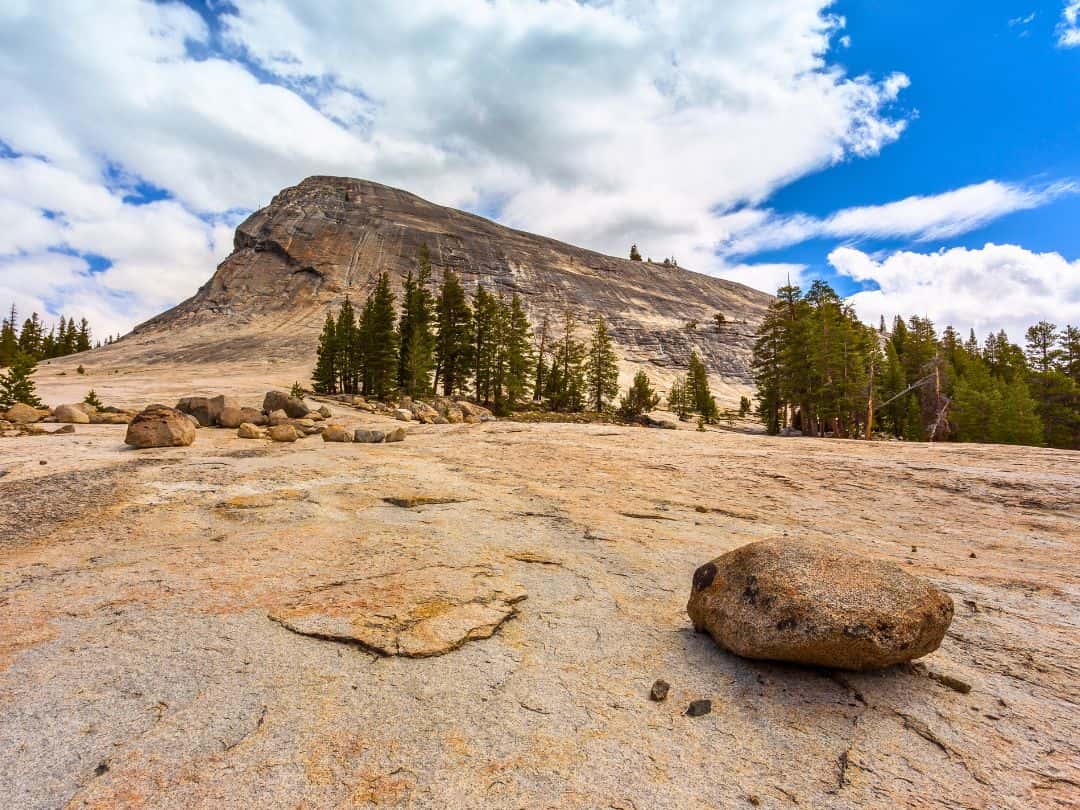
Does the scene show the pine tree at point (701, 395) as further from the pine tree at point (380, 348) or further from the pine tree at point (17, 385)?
the pine tree at point (17, 385)

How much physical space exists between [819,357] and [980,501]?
25865 mm

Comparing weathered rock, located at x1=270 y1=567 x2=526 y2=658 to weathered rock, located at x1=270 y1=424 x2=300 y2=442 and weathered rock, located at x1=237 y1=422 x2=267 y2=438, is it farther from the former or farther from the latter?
weathered rock, located at x1=237 y1=422 x2=267 y2=438

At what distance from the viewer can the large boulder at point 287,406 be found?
18.3 meters

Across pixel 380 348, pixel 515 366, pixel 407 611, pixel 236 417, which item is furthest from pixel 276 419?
pixel 515 366

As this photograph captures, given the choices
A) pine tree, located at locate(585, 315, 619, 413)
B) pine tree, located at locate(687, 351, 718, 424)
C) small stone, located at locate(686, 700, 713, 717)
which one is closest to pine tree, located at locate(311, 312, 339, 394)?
pine tree, located at locate(585, 315, 619, 413)

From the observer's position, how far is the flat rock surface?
256 cm

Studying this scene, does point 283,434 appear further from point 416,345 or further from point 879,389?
point 879,389

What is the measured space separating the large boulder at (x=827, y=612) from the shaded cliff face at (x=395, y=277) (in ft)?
192

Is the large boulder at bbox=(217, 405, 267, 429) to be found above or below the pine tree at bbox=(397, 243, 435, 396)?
below

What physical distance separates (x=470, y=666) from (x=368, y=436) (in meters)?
11.7

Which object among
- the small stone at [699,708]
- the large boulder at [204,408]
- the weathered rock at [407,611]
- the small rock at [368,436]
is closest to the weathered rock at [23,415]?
the large boulder at [204,408]

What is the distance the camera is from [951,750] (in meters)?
2.81

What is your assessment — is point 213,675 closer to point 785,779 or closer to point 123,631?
point 123,631

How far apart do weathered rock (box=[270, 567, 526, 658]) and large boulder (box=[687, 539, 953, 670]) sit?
2.00 m
